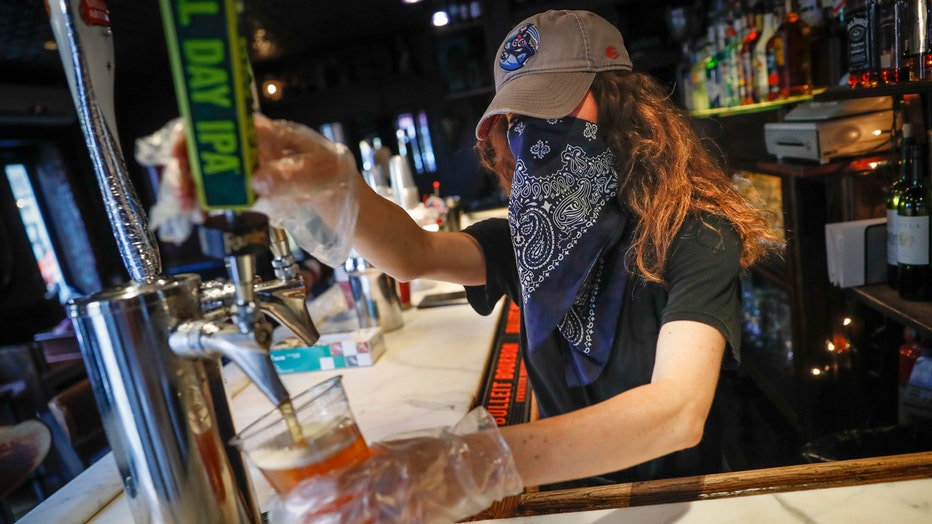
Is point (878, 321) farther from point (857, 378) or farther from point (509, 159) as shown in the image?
point (509, 159)

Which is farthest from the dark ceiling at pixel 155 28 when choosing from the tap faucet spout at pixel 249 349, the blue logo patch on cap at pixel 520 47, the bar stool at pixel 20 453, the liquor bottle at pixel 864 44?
the tap faucet spout at pixel 249 349

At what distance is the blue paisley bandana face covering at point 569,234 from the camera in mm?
1062

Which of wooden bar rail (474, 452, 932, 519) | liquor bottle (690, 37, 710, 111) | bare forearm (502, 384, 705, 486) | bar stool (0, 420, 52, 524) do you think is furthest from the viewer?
liquor bottle (690, 37, 710, 111)

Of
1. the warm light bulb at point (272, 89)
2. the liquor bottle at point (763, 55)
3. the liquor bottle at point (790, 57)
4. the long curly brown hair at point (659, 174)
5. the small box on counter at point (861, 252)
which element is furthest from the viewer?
the warm light bulb at point (272, 89)

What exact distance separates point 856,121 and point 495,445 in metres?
1.95

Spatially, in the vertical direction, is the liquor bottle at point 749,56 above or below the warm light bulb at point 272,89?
below

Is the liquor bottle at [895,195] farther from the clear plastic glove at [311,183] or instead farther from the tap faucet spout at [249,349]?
the tap faucet spout at [249,349]

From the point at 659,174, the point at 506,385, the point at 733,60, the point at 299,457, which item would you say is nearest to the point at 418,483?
the point at 299,457

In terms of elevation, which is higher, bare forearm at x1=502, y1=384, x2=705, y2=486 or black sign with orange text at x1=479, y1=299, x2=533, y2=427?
bare forearm at x1=502, y1=384, x2=705, y2=486

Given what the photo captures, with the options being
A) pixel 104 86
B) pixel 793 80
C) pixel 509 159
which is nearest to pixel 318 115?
pixel 793 80

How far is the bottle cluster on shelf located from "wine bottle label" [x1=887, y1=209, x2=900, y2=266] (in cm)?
35

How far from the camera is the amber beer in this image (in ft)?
1.72

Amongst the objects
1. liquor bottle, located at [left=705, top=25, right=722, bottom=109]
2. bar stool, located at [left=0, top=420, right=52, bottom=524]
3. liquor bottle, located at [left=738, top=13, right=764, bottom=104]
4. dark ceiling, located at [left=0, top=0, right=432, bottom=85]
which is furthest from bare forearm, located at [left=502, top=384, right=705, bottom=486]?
dark ceiling, located at [left=0, top=0, right=432, bottom=85]

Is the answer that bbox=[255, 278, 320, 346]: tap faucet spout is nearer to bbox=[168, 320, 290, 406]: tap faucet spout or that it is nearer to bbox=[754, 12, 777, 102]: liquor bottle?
bbox=[168, 320, 290, 406]: tap faucet spout
